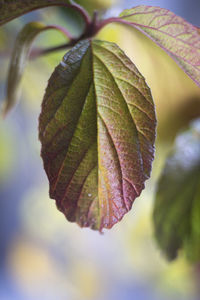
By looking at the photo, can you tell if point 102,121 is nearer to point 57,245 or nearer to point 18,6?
point 18,6

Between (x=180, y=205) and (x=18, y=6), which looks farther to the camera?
(x=180, y=205)

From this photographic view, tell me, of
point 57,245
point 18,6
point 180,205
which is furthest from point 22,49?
point 57,245

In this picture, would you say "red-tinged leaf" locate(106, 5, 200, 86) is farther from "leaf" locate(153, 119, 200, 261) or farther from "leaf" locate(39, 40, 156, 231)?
"leaf" locate(153, 119, 200, 261)

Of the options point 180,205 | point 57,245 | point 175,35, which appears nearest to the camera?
point 175,35

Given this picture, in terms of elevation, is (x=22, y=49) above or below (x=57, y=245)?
above

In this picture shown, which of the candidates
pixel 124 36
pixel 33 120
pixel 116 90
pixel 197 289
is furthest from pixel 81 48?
pixel 197 289

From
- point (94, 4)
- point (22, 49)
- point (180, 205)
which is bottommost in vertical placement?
point (180, 205)

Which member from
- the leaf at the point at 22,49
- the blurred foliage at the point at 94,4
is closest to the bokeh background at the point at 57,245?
the blurred foliage at the point at 94,4
